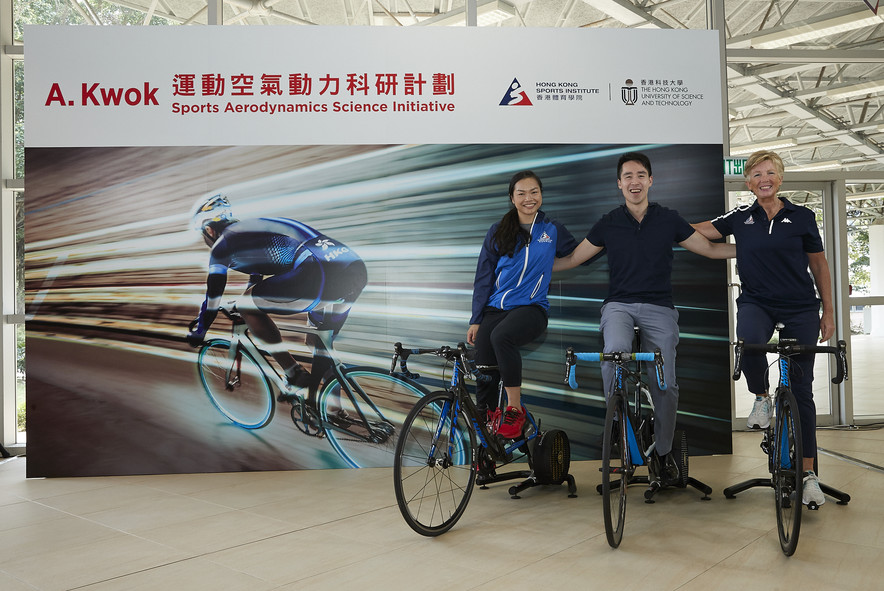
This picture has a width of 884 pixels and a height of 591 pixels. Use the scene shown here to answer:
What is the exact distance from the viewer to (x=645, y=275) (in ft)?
11.2

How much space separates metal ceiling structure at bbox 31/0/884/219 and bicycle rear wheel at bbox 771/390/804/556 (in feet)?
9.07

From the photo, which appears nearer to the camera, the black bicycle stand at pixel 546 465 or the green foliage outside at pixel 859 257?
the black bicycle stand at pixel 546 465

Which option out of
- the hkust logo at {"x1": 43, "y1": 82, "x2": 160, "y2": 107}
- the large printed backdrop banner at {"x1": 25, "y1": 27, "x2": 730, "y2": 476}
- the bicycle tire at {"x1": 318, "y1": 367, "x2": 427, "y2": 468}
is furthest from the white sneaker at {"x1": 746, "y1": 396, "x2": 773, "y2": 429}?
the hkust logo at {"x1": 43, "y1": 82, "x2": 160, "y2": 107}

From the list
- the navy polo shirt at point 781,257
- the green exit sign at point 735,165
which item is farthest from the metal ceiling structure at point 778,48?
the navy polo shirt at point 781,257

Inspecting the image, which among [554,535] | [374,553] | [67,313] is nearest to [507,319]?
[554,535]

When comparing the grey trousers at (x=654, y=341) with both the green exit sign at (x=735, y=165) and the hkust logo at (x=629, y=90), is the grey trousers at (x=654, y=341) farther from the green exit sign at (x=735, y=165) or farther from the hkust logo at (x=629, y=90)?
the green exit sign at (x=735, y=165)

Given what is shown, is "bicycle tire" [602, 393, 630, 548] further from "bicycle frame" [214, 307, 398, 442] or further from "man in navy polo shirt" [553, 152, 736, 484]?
"bicycle frame" [214, 307, 398, 442]

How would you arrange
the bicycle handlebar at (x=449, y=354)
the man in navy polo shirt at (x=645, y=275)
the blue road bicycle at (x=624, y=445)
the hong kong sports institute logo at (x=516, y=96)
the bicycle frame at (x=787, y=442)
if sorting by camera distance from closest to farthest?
the bicycle frame at (x=787, y=442)
the blue road bicycle at (x=624, y=445)
the bicycle handlebar at (x=449, y=354)
the man in navy polo shirt at (x=645, y=275)
the hong kong sports institute logo at (x=516, y=96)

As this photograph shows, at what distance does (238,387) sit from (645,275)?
2.46m

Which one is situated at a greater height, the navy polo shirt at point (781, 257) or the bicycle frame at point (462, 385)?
the navy polo shirt at point (781, 257)

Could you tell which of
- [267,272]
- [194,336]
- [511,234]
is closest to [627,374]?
[511,234]

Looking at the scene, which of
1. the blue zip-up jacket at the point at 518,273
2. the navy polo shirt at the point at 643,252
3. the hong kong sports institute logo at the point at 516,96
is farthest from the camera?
the hong kong sports institute logo at the point at 516,96

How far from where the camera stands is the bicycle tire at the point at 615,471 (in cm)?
249

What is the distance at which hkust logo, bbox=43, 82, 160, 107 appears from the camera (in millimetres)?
4109
